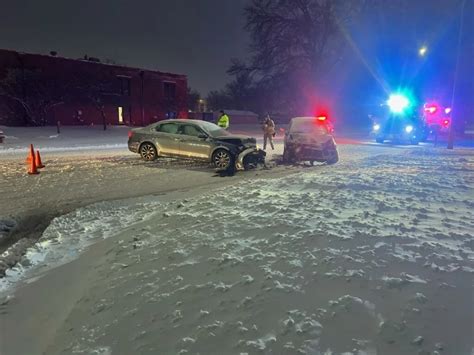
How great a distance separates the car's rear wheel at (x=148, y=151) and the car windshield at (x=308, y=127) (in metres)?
4.85

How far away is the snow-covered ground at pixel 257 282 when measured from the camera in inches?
126

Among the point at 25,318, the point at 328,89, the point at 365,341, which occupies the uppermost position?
the point at 328,89

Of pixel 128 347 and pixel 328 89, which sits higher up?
pixel 328 89

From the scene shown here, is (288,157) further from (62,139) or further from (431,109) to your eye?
(431,109)

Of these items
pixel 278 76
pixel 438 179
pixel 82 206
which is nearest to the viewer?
pixel 82 206

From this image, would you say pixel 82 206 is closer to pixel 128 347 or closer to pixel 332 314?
pixel 128 347

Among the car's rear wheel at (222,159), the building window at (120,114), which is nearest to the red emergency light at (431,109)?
the car's rear wheel at (222,159)

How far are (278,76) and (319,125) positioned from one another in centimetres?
3278

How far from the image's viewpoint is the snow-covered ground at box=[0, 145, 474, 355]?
10.5 feet

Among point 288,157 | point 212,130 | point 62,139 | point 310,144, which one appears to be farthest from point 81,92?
point 310,144

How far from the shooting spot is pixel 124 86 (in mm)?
41688

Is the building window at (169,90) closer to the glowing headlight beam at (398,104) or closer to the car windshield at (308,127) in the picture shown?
the glowing headlight beam at (398,104)

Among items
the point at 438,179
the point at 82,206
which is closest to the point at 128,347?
the point at 82,206

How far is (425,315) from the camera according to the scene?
3.29 metres
